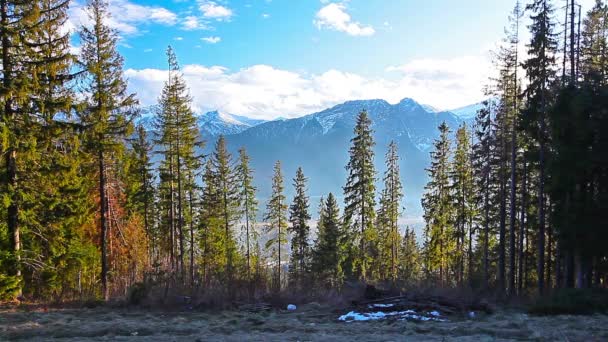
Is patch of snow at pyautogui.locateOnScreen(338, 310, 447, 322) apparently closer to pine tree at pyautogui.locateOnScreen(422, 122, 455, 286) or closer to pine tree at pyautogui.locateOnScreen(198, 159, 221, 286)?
pine tree at pyautogui.locateOnScreen(422, 122, 455, 286)

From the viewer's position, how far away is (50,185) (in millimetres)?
14656

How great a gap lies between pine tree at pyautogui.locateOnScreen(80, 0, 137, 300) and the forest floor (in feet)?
23.4

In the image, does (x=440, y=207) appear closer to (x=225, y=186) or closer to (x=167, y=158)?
(x=225, y=186)

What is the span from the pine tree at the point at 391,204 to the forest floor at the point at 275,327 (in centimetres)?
2472

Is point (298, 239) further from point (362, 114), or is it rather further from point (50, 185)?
point (50, 185)

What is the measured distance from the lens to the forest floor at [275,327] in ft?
25.6

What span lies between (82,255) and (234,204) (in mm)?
19759

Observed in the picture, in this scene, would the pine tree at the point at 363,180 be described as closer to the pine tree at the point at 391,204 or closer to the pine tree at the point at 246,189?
→ the pine tree at the point at 391,204

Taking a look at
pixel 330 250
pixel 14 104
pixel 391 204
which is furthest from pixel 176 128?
pixel 391 204

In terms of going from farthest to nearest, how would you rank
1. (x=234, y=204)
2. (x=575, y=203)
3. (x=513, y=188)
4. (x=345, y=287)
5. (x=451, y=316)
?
(x=234, y=204) → (x=513, y=188) → (x=575, y=203) → (x=345, y=287) → (x=451, y=316)

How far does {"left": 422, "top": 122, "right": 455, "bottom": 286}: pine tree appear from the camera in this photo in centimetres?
3172

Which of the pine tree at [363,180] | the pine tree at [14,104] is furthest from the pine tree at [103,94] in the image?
the pine tree at [363,180]

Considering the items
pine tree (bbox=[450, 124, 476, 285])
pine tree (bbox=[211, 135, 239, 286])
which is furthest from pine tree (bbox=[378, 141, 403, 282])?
pine tree (bbox=[211, 135, 239, 286])

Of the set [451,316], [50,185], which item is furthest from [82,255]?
[451,316]
